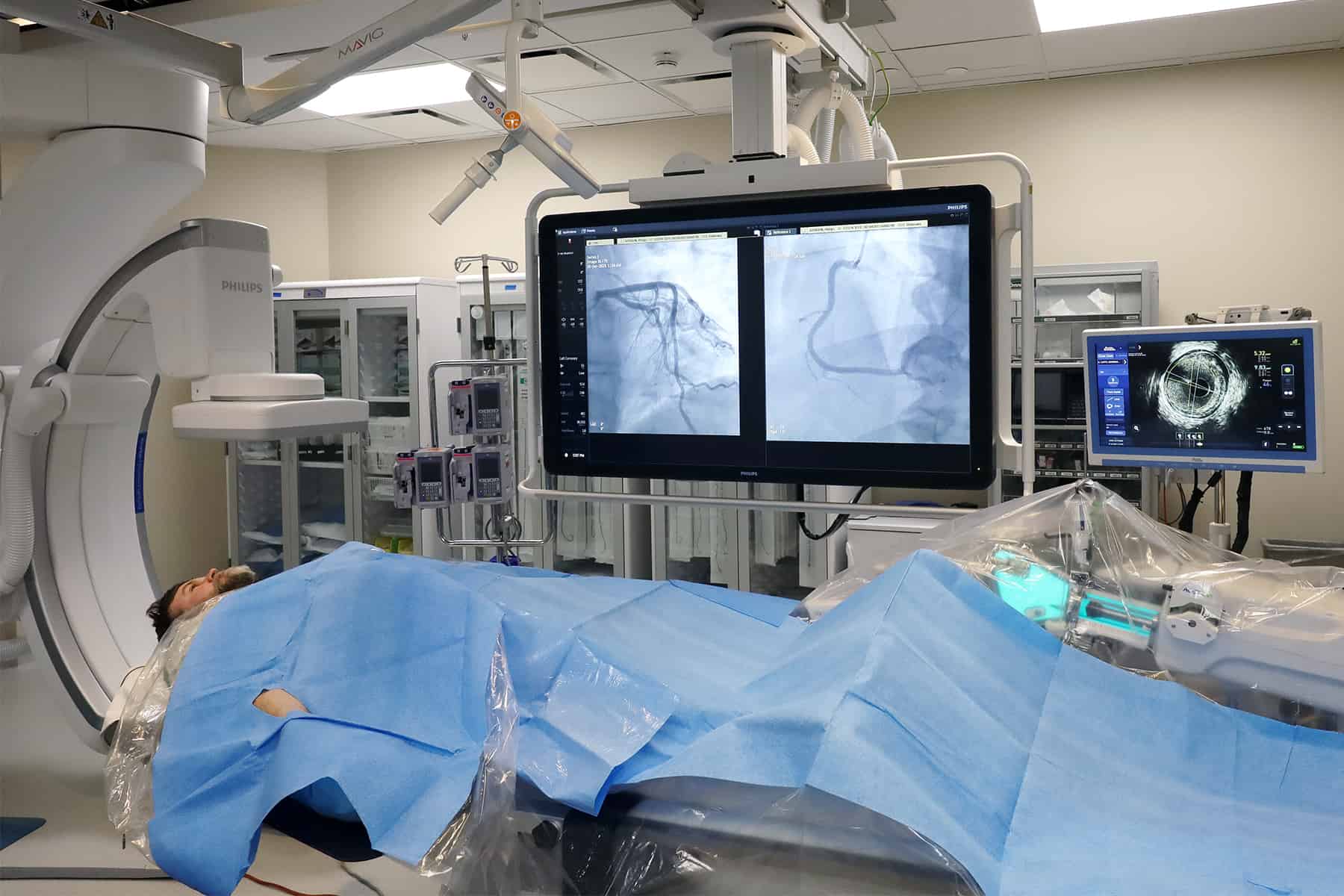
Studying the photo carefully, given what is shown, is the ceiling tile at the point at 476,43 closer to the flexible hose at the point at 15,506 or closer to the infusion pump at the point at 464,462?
the infusion pump at the point at 464,462

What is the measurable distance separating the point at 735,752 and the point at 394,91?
482 cm

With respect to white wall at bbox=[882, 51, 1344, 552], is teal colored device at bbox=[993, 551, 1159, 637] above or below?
below

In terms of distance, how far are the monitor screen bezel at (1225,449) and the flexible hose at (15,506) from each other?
3.22 m

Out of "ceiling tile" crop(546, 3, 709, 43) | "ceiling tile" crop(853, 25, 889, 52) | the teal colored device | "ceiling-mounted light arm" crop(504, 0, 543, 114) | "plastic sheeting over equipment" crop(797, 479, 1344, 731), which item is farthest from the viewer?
"ceiling tile" crop(853, 25, 889, 52)

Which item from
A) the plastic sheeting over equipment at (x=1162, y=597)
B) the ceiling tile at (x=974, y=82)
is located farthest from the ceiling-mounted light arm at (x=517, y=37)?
the ceiling tile at (x=974, y=82)

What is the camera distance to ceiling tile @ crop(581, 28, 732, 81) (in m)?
4.40

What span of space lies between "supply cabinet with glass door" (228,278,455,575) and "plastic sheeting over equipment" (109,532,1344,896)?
4002 mm

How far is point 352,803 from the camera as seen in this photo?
4.62ft

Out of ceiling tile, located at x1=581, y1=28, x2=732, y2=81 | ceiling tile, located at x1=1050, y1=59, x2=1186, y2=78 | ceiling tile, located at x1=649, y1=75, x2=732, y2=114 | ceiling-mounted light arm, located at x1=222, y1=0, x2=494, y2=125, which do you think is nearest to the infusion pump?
ceiling tile, located at x1=581, y1=28, x2=732, y2=81

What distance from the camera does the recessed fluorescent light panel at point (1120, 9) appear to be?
417 centimetres

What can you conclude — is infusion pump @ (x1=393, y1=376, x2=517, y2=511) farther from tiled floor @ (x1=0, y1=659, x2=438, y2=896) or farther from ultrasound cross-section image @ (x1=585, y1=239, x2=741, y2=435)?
ultrasound cross-section image @ (x1=585, y1=239, x2=741, y2=435)

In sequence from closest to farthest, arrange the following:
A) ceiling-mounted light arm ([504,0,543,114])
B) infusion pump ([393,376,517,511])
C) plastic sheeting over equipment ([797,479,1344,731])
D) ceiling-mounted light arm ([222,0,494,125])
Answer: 1. plastic sheeting over equipment ([797,479,1344,731])
2. ceiling-mounted light arm ([222,0,494,125])
3. ceiling-mounted light arm ([504,0,543,114])
4. infusion pump ([393,376,517,511])

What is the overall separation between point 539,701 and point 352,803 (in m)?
0.32

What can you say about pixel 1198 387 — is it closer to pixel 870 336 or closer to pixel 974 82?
pixel 870 336
